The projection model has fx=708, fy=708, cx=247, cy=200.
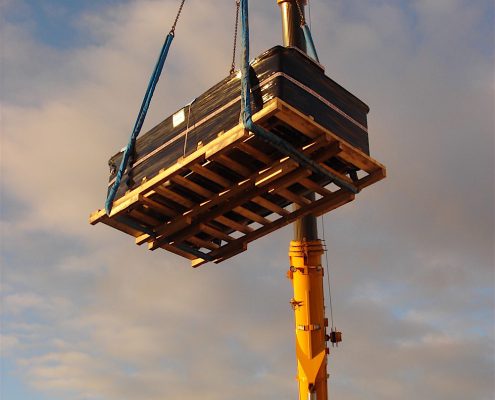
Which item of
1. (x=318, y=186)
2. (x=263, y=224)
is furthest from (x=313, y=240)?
(x=318, y=186)

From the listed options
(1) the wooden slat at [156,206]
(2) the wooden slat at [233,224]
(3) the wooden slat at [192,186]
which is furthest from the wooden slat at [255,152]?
(1) the wooden slat at [156,206]

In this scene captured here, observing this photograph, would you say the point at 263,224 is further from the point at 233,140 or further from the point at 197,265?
the point at 233,140

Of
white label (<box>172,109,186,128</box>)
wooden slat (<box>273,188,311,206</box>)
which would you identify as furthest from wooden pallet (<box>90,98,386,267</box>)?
white label (<box>172,109,186,128</box>)

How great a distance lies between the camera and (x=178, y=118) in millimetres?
10625

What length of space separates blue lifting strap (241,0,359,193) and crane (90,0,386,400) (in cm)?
2

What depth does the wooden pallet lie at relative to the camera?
9.54 m

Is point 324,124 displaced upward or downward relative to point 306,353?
upward

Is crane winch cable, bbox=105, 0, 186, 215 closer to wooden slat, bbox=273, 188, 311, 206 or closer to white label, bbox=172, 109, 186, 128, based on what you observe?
white label, bbox=172, 109, 186, 128

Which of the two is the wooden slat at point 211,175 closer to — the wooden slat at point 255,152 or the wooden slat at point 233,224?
the wooden slat at point 255,152

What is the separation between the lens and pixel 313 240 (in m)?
12.7

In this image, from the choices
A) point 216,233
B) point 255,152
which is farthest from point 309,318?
point 255,152

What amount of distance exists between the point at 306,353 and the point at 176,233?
3.02m

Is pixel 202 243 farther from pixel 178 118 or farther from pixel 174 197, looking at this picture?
pixel 178 118

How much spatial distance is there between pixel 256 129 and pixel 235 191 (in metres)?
1.75
